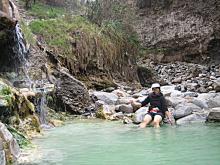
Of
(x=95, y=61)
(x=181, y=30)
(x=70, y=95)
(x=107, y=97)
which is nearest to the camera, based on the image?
(x=70, y=95)

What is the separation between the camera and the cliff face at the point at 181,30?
25.0 meters

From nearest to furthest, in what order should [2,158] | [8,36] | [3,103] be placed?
[2,158] → [3,103] → [8,36]

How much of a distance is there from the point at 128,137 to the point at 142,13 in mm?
20769

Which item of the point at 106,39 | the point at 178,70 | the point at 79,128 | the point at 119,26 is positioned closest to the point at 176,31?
the point at 178,70

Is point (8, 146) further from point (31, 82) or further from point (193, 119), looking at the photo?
point (31, 82)

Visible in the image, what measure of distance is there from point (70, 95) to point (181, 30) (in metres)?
15.0

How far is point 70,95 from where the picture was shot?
1255cm

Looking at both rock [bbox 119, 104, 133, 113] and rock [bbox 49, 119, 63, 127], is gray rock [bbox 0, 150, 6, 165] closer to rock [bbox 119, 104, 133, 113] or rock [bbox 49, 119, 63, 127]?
rock [bbox 49, 119, 63, 127]

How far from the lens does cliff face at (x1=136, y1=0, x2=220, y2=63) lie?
24984mm

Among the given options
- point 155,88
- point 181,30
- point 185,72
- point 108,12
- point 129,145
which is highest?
point 108,12

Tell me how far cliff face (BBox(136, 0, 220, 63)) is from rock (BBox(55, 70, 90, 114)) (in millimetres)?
13617

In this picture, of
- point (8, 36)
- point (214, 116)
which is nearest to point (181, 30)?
point (214, 116)

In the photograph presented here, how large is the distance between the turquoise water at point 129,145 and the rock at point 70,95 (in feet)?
9.10

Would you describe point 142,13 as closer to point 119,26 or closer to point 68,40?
point 119,26
